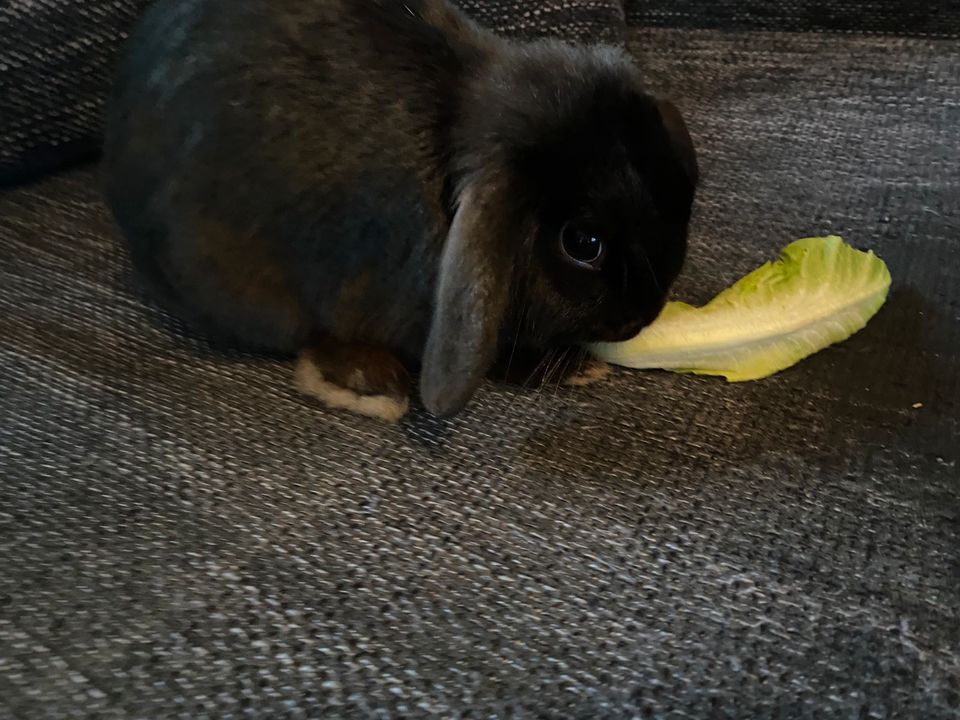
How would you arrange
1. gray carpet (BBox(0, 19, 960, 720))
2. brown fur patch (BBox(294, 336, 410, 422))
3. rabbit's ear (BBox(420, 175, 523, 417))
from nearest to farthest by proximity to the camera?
gray carpet (BBox(0, 19, 960, 720)), rabbit's ear (BBox(420, 175, 523, 417)), brown fur patch (BBox(294, 336, 410, 422))

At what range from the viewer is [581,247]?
0.98m

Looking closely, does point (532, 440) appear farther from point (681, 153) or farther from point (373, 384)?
point (681, 153)

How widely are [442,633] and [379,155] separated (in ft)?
1.71

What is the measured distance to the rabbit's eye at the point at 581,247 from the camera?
3.19 ft

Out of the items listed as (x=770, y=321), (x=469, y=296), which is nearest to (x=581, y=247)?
(x=469, y=296)

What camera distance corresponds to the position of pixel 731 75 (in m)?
1.76

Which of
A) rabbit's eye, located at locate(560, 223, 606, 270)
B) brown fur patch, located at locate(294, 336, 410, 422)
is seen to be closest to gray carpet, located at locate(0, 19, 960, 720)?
brown fur patch, located at locate(294, 336, 410, 422)

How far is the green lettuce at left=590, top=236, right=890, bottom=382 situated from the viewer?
42.1 inches

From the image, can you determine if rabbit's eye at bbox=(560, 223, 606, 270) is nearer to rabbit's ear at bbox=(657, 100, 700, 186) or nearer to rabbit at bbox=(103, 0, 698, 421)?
rabbit at bbox=(103, 0, 698, 421)

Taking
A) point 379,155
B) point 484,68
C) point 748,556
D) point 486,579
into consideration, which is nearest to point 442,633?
point 486,579

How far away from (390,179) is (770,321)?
0.49 meters

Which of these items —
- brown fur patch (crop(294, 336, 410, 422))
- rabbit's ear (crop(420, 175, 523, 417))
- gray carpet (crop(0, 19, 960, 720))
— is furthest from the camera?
brown fur patch (crop(294, 336, 410, 422))

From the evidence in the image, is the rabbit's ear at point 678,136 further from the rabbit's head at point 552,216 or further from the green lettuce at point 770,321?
the green lettuce at point 770,321

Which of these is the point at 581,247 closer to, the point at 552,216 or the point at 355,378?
the point at 552,216
